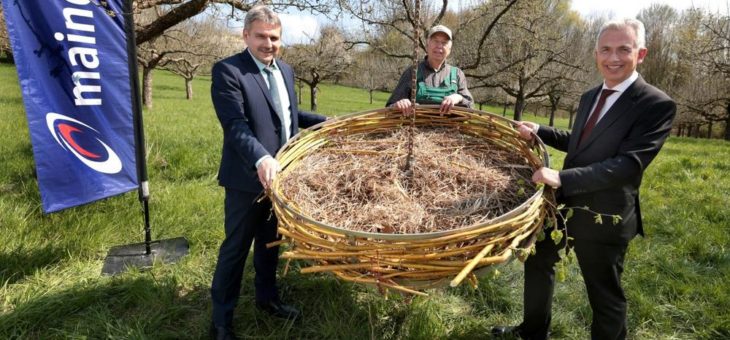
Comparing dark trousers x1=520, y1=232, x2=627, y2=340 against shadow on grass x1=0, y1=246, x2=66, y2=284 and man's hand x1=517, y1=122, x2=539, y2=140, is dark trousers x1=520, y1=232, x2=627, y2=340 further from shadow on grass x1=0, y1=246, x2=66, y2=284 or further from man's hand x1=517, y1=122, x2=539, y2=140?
shadow on grass x1=0, y1=246, x2=66, y2=284

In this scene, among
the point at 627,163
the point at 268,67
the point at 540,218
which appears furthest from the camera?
the point at 268,67

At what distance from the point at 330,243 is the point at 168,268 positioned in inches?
91.6

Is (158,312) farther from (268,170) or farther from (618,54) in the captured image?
(618,54)

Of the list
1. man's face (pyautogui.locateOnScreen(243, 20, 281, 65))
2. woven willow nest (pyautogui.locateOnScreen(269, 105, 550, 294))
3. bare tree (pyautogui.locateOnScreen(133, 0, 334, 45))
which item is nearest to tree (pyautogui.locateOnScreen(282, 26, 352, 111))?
bare tree (pyautogui.locateOnScreen(133, 0, 334, 45))

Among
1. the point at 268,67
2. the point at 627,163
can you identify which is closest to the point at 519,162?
the point at 627,163

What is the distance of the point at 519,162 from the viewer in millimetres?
2162

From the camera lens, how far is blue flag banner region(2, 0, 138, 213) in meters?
3.00

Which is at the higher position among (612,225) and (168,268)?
(612,225)

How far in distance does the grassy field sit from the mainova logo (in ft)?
1.77

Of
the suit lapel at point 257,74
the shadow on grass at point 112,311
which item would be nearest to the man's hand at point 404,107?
the suit lapel at point 257,74

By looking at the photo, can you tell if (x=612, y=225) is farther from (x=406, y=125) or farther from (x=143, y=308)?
(x=143, y=308)

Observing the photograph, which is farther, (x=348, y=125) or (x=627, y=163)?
(x=348, y=125)

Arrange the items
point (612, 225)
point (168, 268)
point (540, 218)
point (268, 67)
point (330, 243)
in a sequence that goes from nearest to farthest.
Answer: point (330, 243) < point (540, 218) < point (612, 225) < point (268, 67) < point (168, 268)

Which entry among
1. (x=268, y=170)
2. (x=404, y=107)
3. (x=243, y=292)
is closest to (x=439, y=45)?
(x=404, y=107)
